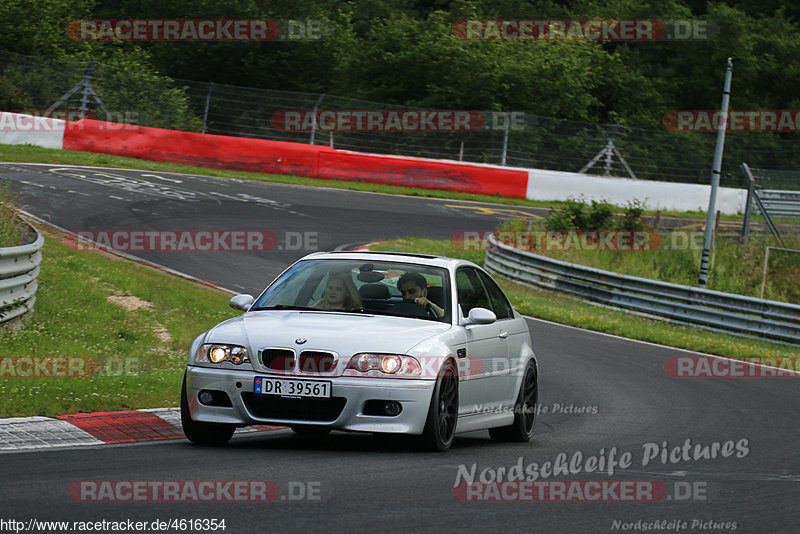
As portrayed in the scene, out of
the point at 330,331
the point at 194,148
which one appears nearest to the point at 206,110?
the point at 194,148

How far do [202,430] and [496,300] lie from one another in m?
3.07

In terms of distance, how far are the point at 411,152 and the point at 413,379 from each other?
2924 cm

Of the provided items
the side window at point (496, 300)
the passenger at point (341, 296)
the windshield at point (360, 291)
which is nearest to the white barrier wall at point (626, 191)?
the side window at point (496, 300)

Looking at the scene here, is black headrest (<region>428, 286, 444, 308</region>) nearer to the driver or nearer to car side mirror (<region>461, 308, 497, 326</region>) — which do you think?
the driver

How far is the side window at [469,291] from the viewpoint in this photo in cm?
937

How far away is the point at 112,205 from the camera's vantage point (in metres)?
24.6

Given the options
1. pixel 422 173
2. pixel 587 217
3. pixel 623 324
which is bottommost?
pixel 623 324

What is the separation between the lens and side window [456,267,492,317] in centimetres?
937

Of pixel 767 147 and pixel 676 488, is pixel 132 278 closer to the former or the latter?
pixel 676 488

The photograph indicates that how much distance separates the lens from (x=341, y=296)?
910 centimetres

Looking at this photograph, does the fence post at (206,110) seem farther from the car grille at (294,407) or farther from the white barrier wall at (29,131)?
the car grille at (294,407)

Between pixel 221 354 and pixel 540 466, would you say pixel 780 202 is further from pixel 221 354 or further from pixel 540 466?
pixel 221 354

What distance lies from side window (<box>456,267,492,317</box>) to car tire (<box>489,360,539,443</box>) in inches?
32.4

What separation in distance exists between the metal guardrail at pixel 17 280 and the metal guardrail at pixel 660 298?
13379 mm
